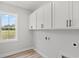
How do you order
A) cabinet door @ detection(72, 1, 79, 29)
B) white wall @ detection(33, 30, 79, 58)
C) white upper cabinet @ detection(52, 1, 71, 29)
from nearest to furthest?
cabinet door @ detection(72, 1, 79, 29) < white upper cabinet @ detection(52, 1, 71, 29) < white wall @ detection(33, 30, 79, 58)

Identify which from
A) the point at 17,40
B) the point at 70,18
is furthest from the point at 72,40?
the point at 17,40

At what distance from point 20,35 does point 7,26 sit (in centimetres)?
75

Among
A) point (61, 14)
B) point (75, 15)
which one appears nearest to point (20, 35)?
point (61, 14)

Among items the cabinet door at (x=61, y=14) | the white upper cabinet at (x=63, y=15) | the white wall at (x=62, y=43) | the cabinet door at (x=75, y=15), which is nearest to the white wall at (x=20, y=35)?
the white wall at (x=62, y=43)

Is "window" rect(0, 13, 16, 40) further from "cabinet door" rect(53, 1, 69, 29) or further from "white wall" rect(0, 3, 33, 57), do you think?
"cabinet door" rect(53, 1, 69, 29)

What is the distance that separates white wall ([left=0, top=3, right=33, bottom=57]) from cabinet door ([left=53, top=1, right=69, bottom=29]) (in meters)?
2.26

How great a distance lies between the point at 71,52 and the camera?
1917 mm

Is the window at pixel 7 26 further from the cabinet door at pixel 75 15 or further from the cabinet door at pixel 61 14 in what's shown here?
the cabinet door at pixel 75 15

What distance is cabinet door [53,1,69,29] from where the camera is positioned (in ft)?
5.75

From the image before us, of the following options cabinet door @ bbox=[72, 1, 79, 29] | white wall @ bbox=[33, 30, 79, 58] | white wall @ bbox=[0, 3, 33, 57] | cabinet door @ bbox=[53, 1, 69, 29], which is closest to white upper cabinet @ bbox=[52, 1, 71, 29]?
cabinet door @ bbox=[53, 1, 69, 29]

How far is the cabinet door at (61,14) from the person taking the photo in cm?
175

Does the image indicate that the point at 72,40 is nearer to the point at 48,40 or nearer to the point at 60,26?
the point at 60,26

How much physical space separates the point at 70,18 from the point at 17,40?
2913 mm

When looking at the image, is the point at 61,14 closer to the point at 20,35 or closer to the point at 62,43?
the point at 62,43
